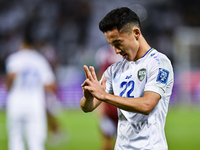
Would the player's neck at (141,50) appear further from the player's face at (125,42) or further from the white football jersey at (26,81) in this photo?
the white football jersey at (26,81)

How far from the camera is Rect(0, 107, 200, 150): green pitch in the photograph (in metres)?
7.98

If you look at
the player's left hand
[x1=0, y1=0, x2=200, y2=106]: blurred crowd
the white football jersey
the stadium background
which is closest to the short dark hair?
the player's left hand

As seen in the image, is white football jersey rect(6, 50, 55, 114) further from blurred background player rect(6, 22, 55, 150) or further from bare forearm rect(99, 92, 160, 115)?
bare forearm rect(99, 92, 160, 115)

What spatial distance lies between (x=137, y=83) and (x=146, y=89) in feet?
0.51

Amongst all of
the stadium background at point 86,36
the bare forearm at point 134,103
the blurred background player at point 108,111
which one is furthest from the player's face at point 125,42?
the stadium background at point 86,36

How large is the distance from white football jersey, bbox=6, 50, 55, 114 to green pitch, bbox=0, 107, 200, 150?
228 cm

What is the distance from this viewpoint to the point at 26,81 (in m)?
5.67

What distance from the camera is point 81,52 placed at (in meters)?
18.1

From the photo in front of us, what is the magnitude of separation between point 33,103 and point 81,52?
1254 cm

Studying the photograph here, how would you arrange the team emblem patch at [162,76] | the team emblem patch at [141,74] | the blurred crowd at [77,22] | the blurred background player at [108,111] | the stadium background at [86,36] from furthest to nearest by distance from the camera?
the blurred crowd at [77,22], the stadium background at [86,36], the blurred background player at [108,111], the team emblem patch at [141,74], the team emblem patch at [162,76]

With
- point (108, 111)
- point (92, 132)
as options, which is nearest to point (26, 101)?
point (108, 111)

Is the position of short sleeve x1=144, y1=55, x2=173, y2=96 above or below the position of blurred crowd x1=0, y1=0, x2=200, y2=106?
below

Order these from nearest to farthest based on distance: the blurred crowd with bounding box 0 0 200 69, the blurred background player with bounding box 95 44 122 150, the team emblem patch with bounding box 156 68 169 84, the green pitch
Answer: the team emblem patch with bounding box 156 68 169 84 → the blurred background player with bounding box 95 44 122 150 → the green pitch → the blurred crowd with bounding box 0 0 200 69

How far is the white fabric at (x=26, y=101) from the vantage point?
18.2 ft
